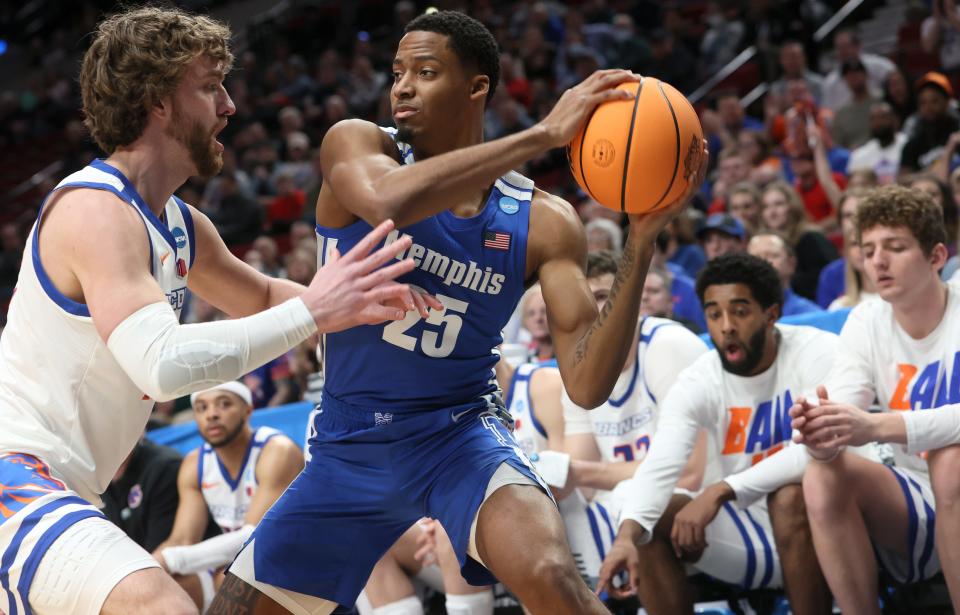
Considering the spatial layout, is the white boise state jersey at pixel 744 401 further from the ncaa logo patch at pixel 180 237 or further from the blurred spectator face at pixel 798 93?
the blurred spectator face at pixel 798 93

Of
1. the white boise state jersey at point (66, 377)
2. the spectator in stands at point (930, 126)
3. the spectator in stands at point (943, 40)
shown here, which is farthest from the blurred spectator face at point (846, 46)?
the white boise state jersey at point (66, 377)

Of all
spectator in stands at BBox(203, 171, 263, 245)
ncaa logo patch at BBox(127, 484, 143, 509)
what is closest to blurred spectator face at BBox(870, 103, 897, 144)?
ncaa logo patch at BBox(127, 484, 143, 509)

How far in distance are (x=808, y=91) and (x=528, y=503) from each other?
312 inches

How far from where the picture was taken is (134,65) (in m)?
3.00

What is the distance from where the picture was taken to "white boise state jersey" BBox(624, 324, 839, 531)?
15.1 feet

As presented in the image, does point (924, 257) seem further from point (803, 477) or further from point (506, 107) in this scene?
A: point (506, 107)

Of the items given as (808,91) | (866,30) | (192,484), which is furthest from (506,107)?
(192,484)

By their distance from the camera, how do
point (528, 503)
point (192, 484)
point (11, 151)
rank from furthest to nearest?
point (11, 151) → point (192, 484) → point (528, 503)

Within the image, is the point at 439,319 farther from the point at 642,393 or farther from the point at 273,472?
the point at 273,472

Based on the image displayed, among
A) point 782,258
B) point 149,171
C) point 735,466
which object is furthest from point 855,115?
point 149,171

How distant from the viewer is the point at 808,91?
10031mm

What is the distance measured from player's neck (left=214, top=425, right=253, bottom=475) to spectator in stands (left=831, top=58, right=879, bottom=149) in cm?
588

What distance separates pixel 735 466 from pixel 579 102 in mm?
2324

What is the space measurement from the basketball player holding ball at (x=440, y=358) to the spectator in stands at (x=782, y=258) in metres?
3.08
